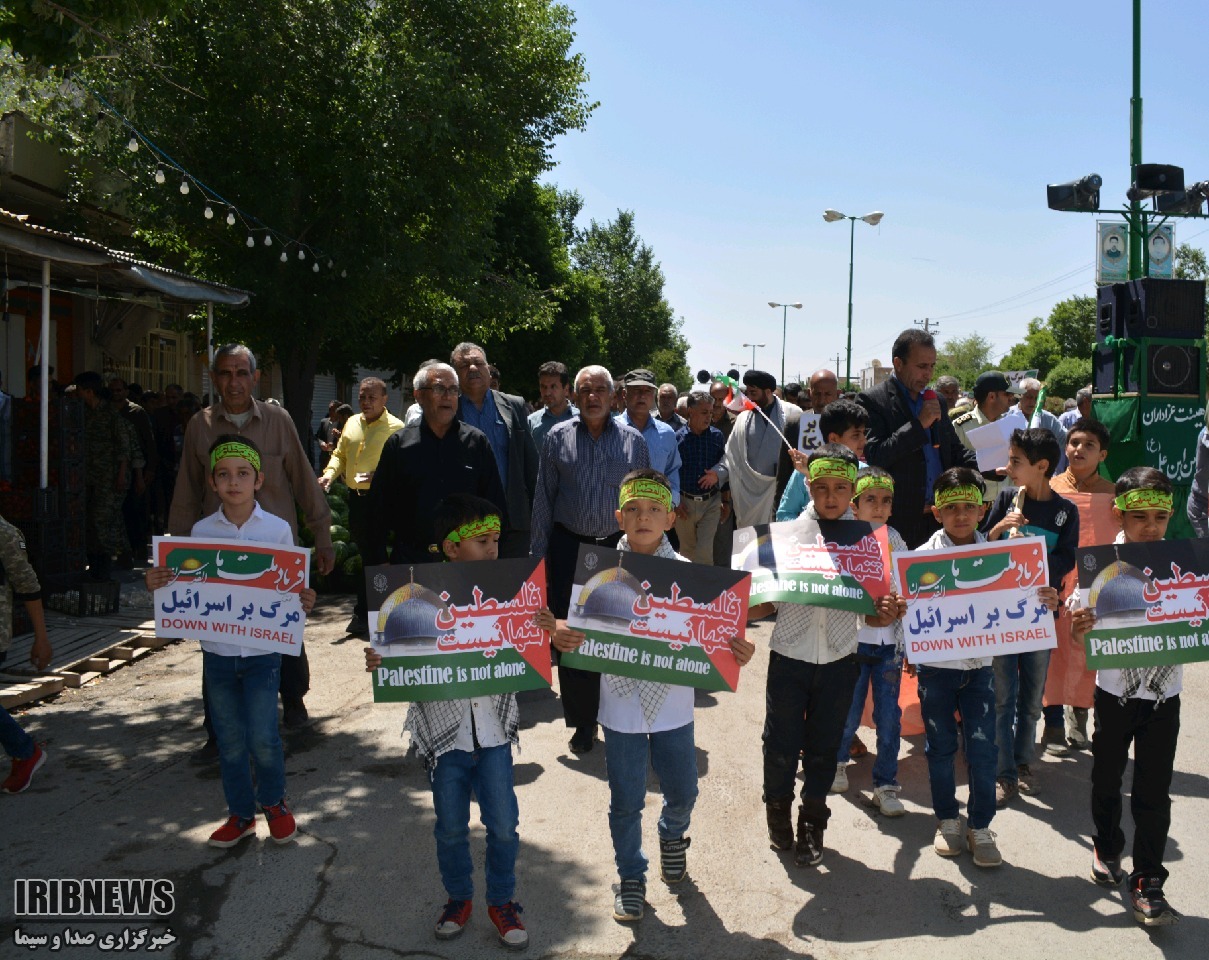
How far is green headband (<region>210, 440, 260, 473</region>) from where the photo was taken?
4.62m

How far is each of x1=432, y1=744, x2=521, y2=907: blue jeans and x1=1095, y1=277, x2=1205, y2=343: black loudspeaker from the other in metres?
8.37

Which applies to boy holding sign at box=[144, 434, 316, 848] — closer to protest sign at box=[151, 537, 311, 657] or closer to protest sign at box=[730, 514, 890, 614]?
protest sign at box=[151, 537, 311, 657]

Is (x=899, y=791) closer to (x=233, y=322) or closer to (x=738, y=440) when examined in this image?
(x=738, y=440)

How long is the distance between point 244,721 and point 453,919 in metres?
1.41

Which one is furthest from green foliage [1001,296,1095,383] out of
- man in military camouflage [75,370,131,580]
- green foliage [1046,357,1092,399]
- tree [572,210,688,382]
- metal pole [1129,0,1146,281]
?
man in military camouflage [75,370,131,580]

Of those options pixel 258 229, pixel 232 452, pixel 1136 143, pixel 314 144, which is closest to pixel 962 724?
pixel 232 452

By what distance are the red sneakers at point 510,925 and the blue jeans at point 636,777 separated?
0.45 m

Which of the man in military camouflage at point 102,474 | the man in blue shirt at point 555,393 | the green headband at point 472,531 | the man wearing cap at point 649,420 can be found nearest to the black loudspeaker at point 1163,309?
the man wearing cap at point 649,420

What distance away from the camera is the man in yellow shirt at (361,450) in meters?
8.93

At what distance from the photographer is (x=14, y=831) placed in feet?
16.1

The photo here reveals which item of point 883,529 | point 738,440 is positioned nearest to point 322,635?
point 738,440

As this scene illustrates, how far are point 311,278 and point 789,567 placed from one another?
13.2m

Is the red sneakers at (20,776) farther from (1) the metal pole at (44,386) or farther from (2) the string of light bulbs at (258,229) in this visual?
(2) the string of light bulbs at (258,229)

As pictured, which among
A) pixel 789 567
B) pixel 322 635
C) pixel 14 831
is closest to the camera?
pixel 789 567
